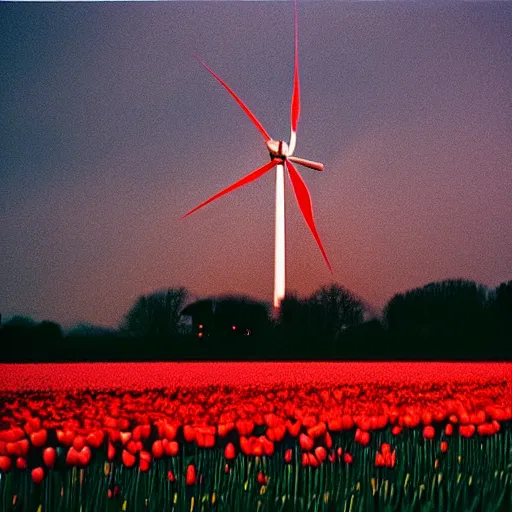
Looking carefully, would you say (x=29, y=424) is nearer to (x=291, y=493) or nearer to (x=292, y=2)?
(x=291, y=493)

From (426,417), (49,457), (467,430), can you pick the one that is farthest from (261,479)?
(467,430)

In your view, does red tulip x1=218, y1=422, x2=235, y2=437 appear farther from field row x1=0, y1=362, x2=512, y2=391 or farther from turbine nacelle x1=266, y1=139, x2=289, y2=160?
turbine nacelle x1=266, y1=139, x2=289, y2=160

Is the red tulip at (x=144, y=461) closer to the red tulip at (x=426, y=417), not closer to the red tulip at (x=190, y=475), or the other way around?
the red tulip at (x=190, y=475)

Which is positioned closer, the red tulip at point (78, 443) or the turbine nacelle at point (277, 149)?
the red tulip at point (78, 443)

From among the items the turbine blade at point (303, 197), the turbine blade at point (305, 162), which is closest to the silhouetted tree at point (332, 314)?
the turbine blade at point (303, 197)

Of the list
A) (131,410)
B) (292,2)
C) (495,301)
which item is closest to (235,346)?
(495,301)

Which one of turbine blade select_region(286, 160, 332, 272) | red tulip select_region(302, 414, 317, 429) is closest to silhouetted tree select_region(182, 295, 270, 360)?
turbine blade select_region(286, 160, 332, 272)
